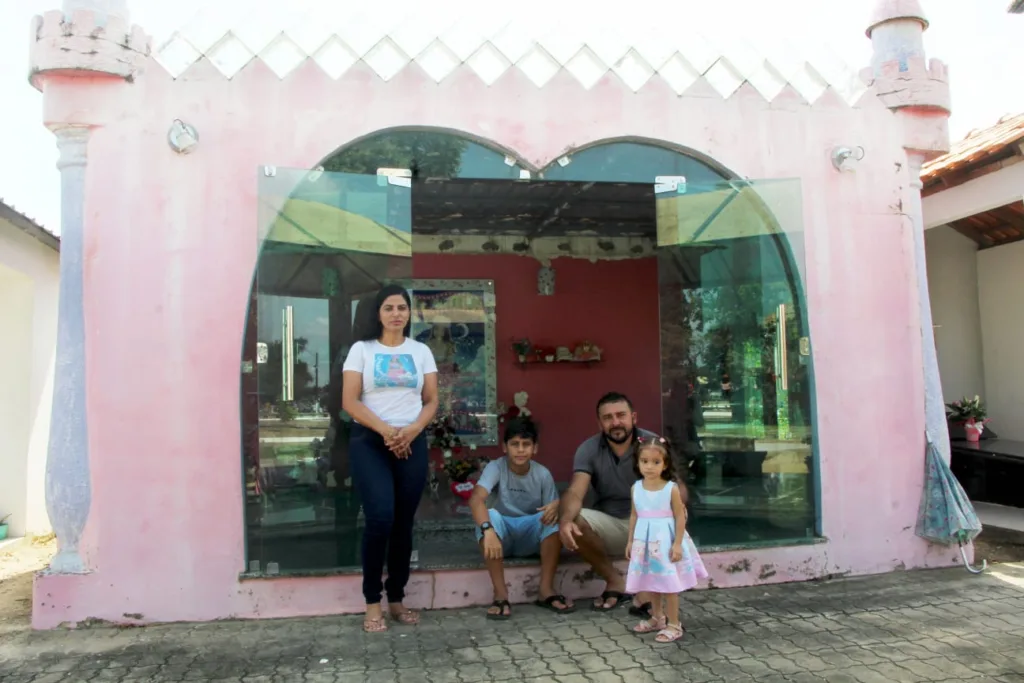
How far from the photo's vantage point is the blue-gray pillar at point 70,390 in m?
3.96

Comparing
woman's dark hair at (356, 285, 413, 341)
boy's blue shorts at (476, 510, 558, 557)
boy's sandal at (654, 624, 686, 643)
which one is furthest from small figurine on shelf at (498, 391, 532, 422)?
boy's sandal at (654, 624, 686, 643)

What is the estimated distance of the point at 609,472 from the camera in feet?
14.1

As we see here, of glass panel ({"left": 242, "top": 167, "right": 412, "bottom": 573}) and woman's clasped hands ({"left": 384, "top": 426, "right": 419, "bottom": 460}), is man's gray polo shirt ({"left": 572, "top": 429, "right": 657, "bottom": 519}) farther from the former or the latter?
glass panel ({"left": 242, "top": 167, "right": 412, "bottom": 573})

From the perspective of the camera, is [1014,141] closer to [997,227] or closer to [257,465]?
[997,227]

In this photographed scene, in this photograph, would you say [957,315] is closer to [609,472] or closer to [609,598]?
[609,472]

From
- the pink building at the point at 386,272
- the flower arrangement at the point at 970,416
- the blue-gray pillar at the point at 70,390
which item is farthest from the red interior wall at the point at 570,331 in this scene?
the blue-gray pillar at the point at 70,390

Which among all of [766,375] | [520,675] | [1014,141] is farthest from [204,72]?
[1014,141]

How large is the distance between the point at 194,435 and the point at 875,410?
13.0ft

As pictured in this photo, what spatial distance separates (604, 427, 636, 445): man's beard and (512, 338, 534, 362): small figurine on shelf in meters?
3.14

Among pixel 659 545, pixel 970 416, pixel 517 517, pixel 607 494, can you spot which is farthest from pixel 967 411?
pixel 517 517

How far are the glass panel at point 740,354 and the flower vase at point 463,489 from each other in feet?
5.75

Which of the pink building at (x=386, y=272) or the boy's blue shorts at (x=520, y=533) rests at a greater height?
the pink building at (x=386, y=272)

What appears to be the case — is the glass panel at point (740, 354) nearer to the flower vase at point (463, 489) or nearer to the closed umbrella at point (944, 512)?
the closed umbrella at point (944, 512)

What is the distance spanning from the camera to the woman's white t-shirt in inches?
153
